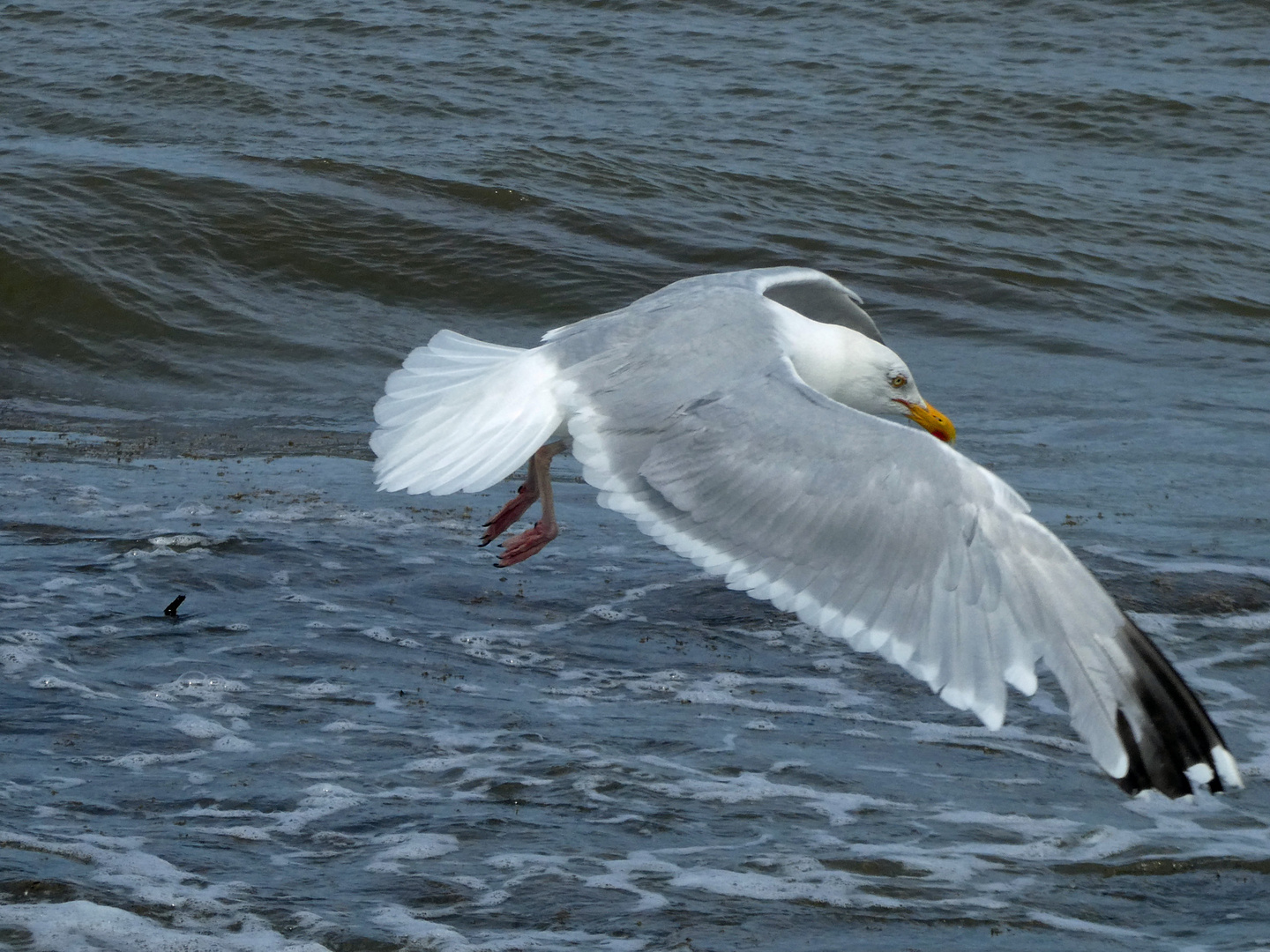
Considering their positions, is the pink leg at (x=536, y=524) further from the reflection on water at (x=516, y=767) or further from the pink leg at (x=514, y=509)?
the reflection on water at (x=516, y=767)

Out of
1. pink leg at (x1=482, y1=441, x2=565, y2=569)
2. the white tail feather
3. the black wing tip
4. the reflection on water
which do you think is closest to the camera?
the black wing tip

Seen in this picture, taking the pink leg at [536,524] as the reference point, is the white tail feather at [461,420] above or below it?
above

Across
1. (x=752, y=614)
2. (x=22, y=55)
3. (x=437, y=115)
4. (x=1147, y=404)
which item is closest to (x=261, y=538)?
(x=752, y=614)

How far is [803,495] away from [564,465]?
10.7 feet

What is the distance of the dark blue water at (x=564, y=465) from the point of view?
3.48 meters

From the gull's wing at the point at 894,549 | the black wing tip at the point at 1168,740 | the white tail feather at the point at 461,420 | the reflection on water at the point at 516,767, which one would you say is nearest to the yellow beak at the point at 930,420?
the reflection on water at the point at 516,767

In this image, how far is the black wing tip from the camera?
3.14 meters

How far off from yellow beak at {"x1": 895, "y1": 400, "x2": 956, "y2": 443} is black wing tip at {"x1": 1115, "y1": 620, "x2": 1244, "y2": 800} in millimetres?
1452

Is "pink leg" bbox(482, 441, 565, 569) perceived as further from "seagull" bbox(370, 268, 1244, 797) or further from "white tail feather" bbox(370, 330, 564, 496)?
"white tail feather" bbox(370, 330, 564, 496)

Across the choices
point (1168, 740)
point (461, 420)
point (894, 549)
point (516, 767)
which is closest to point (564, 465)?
point (461, 420)

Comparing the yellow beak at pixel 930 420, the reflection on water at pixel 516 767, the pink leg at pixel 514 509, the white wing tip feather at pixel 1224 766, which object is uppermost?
the yellow beak at pixel 930 420

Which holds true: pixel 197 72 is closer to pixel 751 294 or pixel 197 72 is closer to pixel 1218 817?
pixel 751 294

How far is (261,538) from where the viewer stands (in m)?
5.45

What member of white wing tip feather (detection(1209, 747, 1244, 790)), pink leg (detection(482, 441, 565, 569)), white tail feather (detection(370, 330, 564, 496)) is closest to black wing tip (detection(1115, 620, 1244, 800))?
white wing tip feather (detection(1209, 747, 1244, 790))
